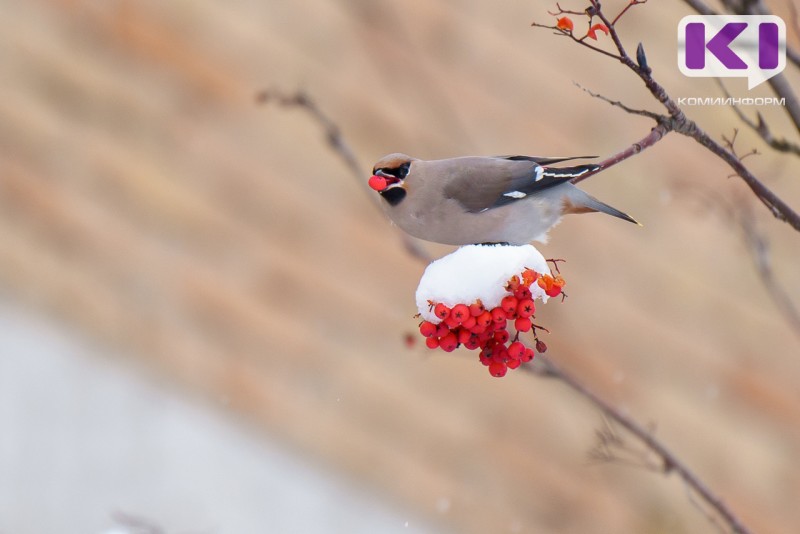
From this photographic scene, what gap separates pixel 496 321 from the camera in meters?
1.36

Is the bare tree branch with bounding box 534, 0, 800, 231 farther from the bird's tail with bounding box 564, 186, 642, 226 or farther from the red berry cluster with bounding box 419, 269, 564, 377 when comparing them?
the bird's tail with bounding box 564, 186, 642, 226

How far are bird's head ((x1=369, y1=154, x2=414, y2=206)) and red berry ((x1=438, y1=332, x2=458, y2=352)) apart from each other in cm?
24

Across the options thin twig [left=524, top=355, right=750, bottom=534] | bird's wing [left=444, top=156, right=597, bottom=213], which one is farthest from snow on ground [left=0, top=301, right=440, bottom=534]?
bird's wing [left=444, top=156, right=597, bottom=213]

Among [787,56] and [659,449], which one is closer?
[787,56]

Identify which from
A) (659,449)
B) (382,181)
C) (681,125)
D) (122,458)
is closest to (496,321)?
(382,181)

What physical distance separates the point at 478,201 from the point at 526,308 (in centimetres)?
34

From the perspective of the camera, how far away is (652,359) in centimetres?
412

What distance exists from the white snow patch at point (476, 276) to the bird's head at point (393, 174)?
0.16 meters

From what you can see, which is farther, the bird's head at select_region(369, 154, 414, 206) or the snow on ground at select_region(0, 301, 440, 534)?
the snow on ground at select_region(0, 301, 440, 534)

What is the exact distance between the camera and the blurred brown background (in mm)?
3557

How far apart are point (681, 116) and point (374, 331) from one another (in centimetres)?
266

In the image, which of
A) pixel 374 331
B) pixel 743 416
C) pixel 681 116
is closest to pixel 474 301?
pixel 681 116

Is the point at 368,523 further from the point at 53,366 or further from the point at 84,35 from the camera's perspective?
the point at 84,35

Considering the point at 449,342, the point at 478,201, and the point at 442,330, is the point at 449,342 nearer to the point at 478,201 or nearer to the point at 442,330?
the point at 442,330
